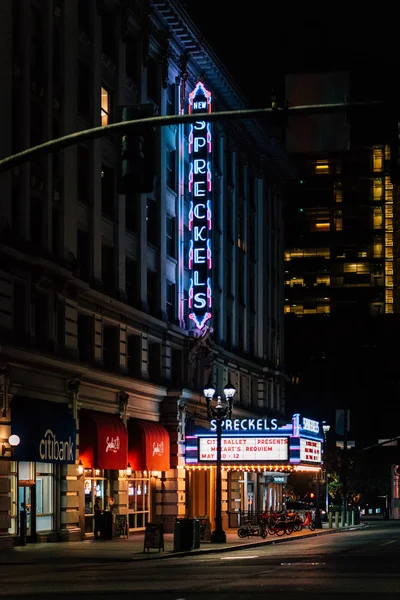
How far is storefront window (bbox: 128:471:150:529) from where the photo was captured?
58.2m

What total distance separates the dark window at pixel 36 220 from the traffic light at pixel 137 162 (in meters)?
27.7

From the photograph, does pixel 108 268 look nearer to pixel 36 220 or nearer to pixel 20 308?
pixel 36 220

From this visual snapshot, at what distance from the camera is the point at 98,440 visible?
50.5 meters

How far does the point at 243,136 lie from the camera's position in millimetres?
79750

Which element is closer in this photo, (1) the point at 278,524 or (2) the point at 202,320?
(1) the point at 278,524

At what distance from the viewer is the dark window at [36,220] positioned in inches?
1839

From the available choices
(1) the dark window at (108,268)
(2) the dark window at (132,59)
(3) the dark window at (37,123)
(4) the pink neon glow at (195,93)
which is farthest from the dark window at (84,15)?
(4) the pink neon glow at (195,93)

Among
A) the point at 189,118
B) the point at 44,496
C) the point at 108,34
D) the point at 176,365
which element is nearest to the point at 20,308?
the point at 44,496

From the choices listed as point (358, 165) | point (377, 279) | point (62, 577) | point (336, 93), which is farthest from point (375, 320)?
point (336, 93)

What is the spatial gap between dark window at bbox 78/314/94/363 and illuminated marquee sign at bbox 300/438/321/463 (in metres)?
15.3

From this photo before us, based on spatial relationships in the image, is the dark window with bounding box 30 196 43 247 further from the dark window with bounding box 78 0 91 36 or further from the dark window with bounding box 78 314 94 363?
the dark window with bounding box 78 0 91 36

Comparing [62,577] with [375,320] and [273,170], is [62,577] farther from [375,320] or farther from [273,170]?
[375,320]

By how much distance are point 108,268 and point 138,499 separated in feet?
38.7

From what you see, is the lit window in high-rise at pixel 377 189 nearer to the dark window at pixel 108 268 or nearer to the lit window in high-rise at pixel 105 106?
the lit window in high-rise at pixel 105 106
